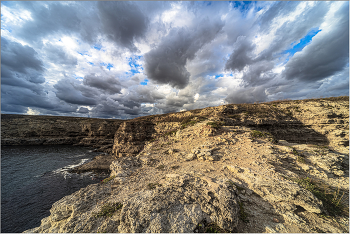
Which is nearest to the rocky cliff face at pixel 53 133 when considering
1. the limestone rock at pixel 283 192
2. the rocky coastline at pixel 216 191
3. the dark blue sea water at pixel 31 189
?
the dark blue sea water at pixel 31 189

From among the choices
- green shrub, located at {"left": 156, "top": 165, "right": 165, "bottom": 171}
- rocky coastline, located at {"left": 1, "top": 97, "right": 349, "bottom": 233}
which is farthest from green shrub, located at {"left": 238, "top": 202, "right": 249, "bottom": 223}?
green shrub, located at {"left": 156, "top": 165, "right": 165, "bottom": 171}

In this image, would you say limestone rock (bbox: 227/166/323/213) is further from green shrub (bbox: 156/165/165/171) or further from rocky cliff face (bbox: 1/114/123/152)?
rocky cliff face (bbox: 1/114/123/152)

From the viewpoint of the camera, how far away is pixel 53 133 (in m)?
58.4

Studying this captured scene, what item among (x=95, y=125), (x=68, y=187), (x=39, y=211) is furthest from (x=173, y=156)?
(x=95, y=125)

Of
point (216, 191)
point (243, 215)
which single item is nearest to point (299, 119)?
point (243, 215)

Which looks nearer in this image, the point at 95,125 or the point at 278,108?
the point at 278,108

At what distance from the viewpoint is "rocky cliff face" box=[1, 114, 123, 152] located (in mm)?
53500

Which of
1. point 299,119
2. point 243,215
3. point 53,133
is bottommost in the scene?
point 243,215

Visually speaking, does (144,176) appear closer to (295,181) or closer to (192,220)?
(192,220)

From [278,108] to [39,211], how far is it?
1643 inches

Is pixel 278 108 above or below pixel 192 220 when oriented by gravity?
above

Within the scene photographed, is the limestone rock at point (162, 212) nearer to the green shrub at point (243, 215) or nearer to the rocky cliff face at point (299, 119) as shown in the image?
the green shrub at point (243, 215)

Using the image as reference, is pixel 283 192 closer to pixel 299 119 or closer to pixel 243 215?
pixel 243 215

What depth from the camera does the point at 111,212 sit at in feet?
17.5
